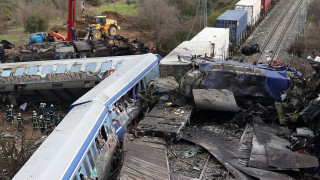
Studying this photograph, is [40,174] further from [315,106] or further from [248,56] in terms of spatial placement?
[248,56]

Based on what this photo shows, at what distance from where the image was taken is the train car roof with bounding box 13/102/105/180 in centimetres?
920

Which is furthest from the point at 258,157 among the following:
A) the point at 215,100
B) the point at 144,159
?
the point at 215,100

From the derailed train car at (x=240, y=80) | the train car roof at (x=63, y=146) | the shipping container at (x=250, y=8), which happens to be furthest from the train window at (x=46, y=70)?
the shipping container at (x=250, y=8)

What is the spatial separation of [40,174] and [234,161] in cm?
610

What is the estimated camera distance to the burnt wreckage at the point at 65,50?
2648 cm

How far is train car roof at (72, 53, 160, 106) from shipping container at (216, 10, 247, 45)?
11036 mm

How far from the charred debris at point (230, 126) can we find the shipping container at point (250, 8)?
21408 millimetres

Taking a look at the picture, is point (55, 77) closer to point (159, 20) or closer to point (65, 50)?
point (65, 50)

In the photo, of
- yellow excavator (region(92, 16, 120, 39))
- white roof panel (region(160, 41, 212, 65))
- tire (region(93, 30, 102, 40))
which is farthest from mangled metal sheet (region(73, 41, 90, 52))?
white roof panel (region(160, 41, 212, 65))

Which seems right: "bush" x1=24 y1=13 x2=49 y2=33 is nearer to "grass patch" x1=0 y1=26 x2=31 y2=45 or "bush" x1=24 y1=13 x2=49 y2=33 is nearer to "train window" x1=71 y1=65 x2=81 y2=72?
"grass patch" x1=0 y1=26 x2=31 y2=45

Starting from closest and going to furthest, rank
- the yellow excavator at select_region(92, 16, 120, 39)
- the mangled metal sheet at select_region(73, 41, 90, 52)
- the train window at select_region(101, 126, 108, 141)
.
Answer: the train window at select_region(101, 126, 108, 141), the mangled metal sheet at select_region(73, 41, 90, 52), the yellow excavator at select_region(92, 16, 120, 39)

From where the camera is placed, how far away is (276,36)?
124 ft

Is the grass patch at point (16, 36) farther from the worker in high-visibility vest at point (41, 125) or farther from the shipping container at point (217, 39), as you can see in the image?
the worker in high-visibility vest at point (41, 125)

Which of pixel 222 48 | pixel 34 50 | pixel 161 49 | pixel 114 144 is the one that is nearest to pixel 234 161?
pixel 114 144
